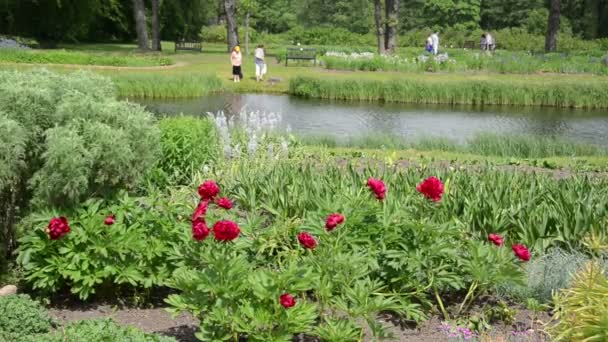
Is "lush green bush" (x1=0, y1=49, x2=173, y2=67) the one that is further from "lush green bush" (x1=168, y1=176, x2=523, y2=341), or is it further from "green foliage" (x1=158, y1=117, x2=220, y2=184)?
"lush green bush" (x1=168, y1=176, x2=523, y2=341)

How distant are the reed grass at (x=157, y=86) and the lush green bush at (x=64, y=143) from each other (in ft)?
52.2

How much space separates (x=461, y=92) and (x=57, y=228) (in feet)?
65.5

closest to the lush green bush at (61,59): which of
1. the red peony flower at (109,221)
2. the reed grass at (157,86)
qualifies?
the reed grass at (157,86)

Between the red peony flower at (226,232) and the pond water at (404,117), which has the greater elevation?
the red peony flower at (226,232)

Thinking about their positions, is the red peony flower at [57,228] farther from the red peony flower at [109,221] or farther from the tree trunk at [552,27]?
the tree trunk at [552,27]

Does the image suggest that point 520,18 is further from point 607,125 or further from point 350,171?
point 350,171

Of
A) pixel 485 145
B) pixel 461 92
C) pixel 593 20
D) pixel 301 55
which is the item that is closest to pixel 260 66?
pixel 301 55

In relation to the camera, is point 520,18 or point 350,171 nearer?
point 350,171

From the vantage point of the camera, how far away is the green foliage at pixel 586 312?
4.39 m

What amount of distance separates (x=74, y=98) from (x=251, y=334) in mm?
2783

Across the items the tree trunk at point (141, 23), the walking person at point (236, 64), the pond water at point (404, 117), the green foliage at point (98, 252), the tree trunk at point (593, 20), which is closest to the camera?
the green foliage at point (98, 252)

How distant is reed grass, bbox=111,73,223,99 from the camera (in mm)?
22391

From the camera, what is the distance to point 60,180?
5.71 m

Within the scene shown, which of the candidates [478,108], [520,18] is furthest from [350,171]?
[520,18]
